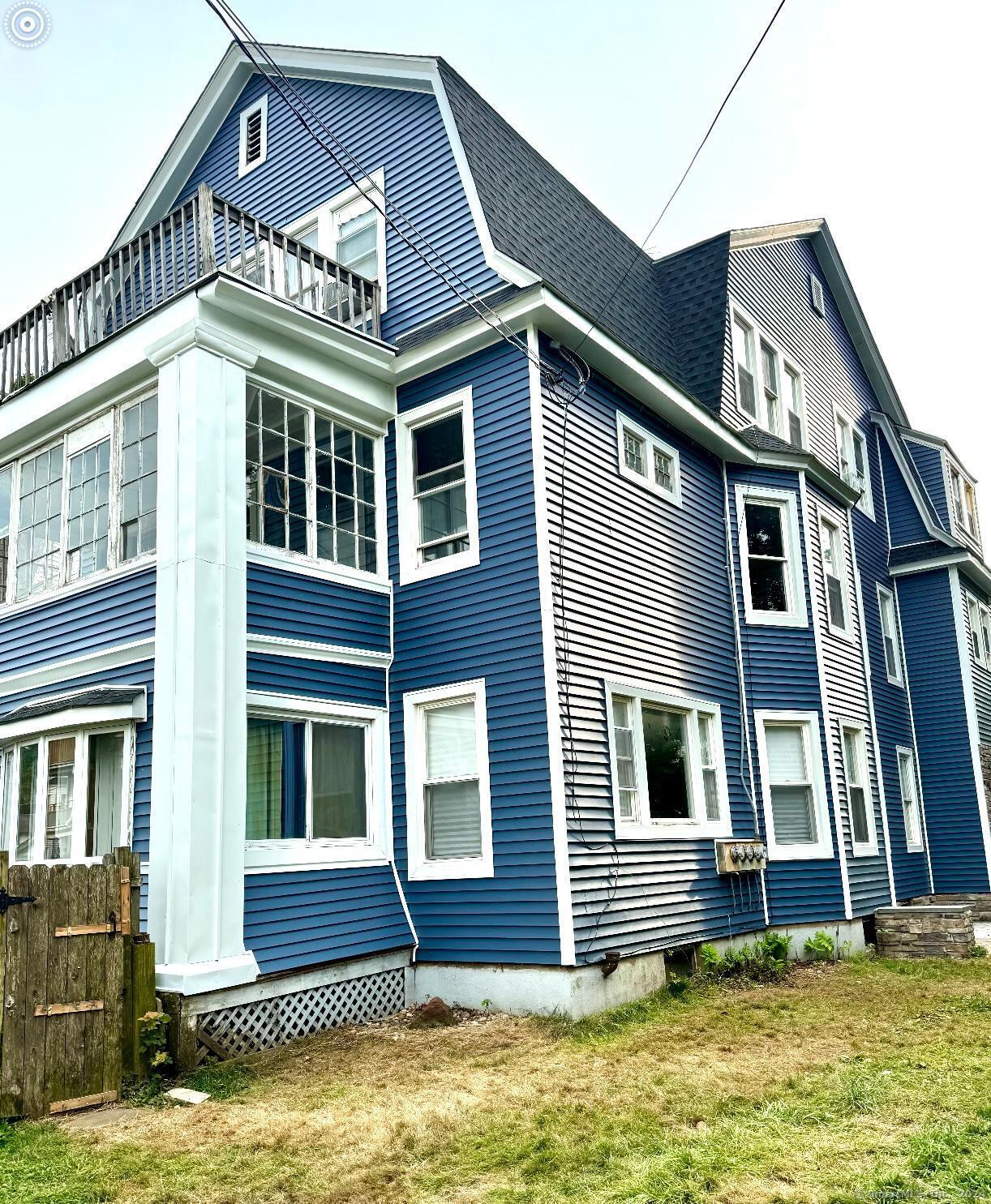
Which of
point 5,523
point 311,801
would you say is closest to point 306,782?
point 311,801

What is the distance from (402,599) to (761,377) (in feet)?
24.7

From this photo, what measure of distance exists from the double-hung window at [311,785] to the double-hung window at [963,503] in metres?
14.0

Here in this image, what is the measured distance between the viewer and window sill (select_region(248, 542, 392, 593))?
9.71m

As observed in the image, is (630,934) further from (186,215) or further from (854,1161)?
(186,215)

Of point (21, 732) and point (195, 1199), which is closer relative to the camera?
point (195, 1199)

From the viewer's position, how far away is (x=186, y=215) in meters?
9.96

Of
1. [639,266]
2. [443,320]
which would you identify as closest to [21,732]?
[443,320]

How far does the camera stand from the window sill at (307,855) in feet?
29.7

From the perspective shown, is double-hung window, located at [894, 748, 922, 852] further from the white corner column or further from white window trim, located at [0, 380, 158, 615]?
white window trim, located at [0, 380, 158, 615]

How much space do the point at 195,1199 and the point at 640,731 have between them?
→ 22.3 ft

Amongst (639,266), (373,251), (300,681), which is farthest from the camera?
(639,266)

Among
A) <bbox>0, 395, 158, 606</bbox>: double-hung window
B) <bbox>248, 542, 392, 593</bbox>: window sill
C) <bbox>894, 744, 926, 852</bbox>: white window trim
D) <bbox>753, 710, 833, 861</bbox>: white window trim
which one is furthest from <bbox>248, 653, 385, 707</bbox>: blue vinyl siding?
<bbox>894, 744, 926, 852</bbox>: white window trim

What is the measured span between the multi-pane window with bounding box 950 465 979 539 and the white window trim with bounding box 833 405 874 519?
6.53ft

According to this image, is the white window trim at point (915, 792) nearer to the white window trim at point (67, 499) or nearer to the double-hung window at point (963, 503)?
the double-hung window at point (963, 503)
